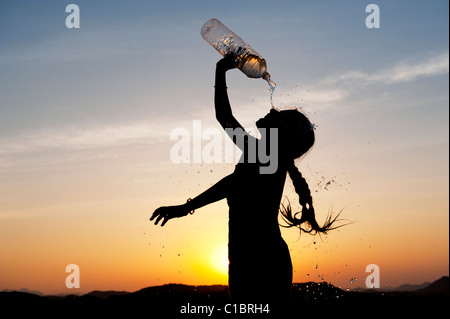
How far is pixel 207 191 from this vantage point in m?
4.51

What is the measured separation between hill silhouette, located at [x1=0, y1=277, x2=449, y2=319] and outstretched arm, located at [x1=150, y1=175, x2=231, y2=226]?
5.21 m

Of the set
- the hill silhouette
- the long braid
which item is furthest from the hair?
the hill silhouette

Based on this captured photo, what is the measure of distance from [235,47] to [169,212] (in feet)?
7.53

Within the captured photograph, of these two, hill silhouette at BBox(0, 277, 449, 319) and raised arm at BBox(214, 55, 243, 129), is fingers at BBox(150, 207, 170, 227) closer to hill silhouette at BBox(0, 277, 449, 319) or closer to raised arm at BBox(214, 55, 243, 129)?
raised arm at BBox(214, 55, 243, 129)

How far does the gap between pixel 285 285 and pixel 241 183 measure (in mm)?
854
